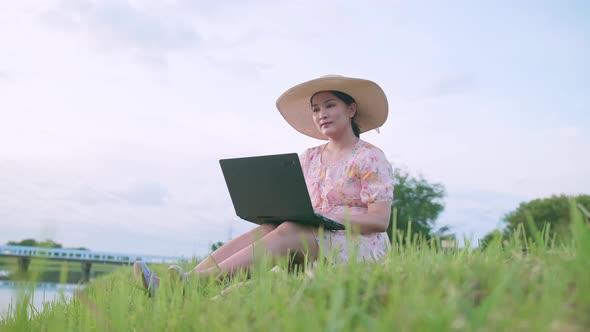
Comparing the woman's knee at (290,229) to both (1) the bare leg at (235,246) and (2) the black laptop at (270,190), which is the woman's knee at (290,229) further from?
(1) the bare leg at (235,246)

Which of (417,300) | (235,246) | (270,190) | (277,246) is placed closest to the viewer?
(417,300)

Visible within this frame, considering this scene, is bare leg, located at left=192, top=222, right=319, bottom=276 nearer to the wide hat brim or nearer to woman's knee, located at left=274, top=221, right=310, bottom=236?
woman's knee, located at left=274, top=221, right=310, bottom=236

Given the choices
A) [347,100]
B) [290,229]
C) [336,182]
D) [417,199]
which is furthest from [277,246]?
[417,199]

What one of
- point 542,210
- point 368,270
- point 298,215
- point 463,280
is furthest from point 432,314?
point 542,210

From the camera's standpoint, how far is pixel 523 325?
122 centimetres

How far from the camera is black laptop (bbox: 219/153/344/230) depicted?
11.3 ft

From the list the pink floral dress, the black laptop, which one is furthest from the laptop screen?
the pink floral dress

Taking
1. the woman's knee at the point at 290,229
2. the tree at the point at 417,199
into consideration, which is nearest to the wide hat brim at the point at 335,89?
the woman's knee at the point at 290,229

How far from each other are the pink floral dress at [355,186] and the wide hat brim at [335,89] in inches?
18.0

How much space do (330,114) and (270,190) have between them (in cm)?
90

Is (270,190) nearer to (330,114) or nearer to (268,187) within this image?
(268,187)

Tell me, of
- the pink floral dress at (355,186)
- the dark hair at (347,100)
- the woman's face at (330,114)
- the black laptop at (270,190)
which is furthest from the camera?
the dark hair at (347,100)

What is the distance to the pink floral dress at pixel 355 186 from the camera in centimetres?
378

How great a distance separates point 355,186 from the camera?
4.02m
